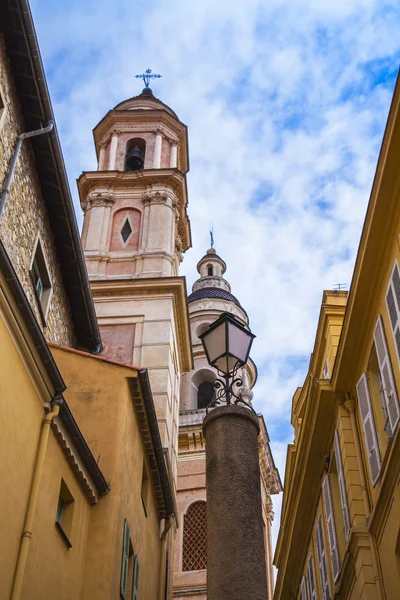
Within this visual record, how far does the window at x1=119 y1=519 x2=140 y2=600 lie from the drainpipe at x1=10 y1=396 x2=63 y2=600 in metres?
3.42

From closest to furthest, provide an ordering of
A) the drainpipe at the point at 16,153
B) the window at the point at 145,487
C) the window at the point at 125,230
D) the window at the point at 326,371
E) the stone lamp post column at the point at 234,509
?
the stone lamp post column at the point at 234,509
the drainpipe at the point at 16,153
the window at the point at 145,487
the window at the point at 326,371
the window at the point at 125,230

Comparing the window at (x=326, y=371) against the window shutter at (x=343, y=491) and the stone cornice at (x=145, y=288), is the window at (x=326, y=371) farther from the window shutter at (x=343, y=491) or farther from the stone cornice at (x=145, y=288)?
the stone cornice at (x=145, y=288)

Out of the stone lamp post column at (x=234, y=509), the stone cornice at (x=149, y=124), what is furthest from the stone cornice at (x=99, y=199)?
the stone lamp post column at (x=234, y=509)

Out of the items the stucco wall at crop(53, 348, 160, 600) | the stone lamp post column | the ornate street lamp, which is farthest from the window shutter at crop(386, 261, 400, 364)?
the stone lamp post column

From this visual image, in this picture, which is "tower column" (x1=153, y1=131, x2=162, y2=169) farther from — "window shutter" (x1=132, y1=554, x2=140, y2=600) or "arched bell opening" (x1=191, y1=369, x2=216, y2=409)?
"window shutter" (x1=132, y1=554, x2=140, y2=600)

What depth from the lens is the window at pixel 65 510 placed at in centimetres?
1133

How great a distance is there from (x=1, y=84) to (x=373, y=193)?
19.3ft

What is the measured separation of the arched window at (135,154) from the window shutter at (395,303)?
1946 centimetres

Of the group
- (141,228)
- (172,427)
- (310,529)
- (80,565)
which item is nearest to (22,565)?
(80,565)

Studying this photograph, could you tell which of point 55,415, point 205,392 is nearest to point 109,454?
point 55,415

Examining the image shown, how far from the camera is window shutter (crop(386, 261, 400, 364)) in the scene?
11.5 meters

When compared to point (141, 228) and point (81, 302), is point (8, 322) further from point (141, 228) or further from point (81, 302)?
point (141, 228)

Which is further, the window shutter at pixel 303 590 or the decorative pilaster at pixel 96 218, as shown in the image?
the decorative pilaster at pixel 96 218

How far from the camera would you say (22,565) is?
9289 millimetres
